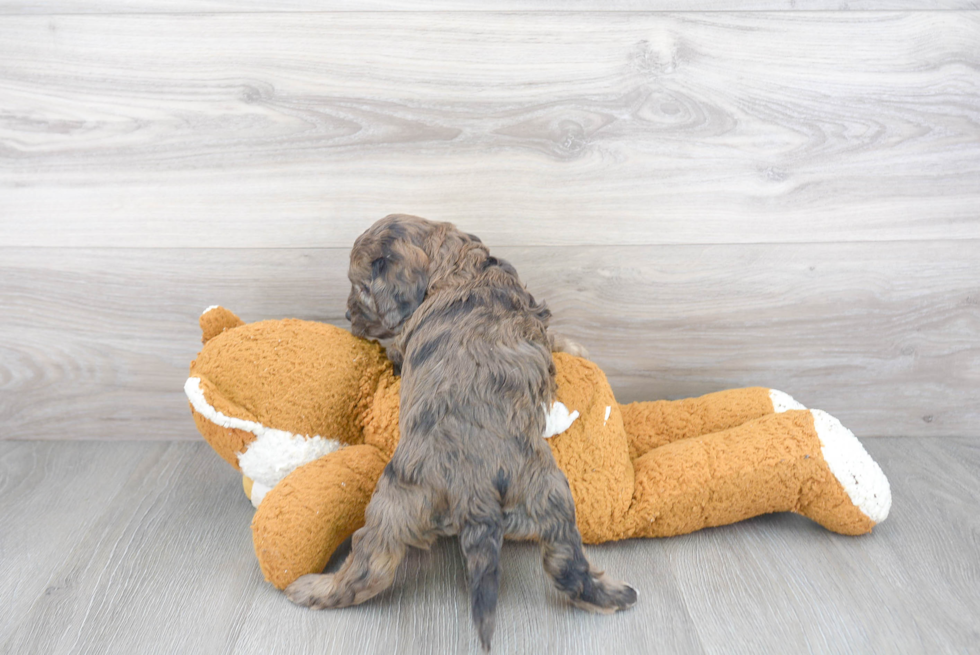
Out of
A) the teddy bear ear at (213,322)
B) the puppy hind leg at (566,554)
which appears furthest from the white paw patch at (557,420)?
the teddy bear ear at (213,322)

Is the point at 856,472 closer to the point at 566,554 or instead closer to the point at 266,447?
the point at 566,554

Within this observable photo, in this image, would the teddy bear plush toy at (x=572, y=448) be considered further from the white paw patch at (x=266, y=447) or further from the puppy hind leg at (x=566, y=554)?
the puppy hind leg at (x=566, y=554)

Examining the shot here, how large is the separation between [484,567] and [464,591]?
226mm

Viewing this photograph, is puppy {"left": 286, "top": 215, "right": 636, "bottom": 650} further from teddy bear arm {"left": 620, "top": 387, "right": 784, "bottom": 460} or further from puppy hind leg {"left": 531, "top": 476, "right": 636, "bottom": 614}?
teddy bear arm {"left": 620, "top": 387, "right": 784, "bottom": 460}

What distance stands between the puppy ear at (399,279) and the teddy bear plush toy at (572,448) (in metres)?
0.17

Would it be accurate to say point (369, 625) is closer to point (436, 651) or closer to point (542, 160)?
point (436, 651)

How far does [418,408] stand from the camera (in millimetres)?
1302

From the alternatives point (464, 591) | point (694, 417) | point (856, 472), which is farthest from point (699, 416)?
point (464, 591)

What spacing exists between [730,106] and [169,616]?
5.53ft

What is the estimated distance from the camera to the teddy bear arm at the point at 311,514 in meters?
1.34

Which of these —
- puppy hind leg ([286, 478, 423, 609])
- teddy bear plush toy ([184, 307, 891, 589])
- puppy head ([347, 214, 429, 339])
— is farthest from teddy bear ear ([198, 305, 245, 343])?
puppy hind leg ([286, 478, 423, 609])

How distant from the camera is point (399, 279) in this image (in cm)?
145

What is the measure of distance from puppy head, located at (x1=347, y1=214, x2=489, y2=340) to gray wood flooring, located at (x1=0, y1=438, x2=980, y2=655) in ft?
1.77

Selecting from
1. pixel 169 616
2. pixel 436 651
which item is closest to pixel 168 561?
pixel 169 616
